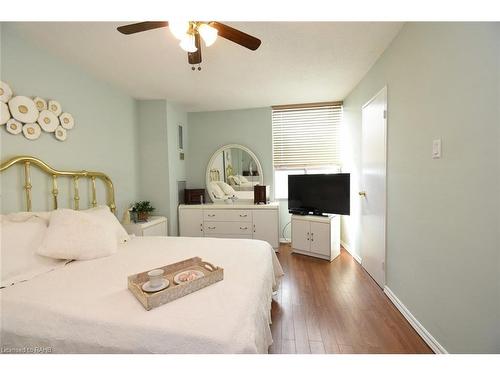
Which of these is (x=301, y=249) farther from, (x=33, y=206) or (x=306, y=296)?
(x=33, y=206)

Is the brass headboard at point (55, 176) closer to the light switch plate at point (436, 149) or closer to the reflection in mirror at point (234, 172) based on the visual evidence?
the reflection in mirror at point (234, 172)

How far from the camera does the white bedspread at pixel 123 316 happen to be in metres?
0.87

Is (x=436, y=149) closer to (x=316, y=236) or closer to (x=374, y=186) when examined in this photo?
(x=374, y=186)

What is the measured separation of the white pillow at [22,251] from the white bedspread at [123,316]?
0.10 m

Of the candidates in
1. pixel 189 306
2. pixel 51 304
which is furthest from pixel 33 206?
pixel 189 306

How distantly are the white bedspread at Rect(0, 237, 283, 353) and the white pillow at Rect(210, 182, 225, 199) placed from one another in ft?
7.91

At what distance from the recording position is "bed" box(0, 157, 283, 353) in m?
0.87

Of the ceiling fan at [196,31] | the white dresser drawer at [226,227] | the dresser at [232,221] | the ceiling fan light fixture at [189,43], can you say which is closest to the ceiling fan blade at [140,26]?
the ceiling fan at [196,31]

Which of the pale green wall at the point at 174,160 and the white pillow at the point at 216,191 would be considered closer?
the pale green wall at the point at 174,160

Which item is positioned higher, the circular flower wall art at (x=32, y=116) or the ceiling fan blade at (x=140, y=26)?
the ceiling fan blade at (x=140, y=26)

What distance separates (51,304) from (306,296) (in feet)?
6.33

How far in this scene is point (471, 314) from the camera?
115cm
